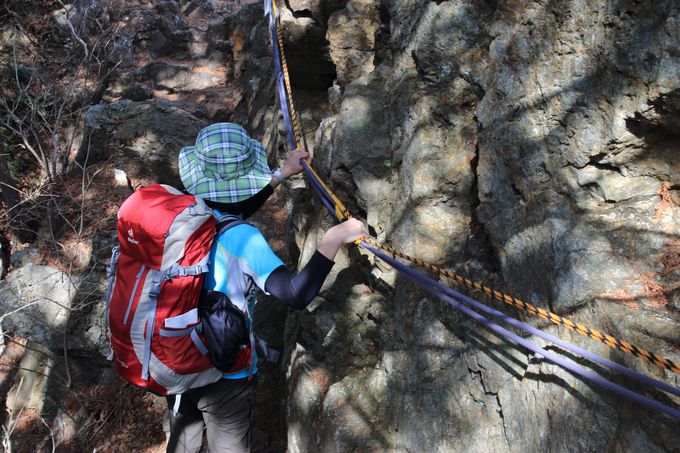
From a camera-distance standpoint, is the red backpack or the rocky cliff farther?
the red backpack

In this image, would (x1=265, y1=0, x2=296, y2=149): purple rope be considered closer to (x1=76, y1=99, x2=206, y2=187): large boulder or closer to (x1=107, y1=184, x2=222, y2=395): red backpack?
(x1=107, y1=184, x2=222, y2=395): red backpack

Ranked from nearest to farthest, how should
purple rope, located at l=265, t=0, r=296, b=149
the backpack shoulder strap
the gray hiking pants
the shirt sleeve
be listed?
the shirt sleeve < the backpack shoulder strap < the gray hiking pants < purple rope, located at l=265, t=0, r=296, b=149

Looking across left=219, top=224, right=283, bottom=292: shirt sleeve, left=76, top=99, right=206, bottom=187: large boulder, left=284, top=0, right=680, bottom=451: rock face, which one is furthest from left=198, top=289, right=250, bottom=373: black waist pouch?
left=76, top=99, right=206, bottom=187: large boulder

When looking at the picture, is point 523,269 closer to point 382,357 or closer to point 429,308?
point 429,308

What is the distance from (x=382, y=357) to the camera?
3.75m

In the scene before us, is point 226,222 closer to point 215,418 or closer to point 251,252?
point 251,252

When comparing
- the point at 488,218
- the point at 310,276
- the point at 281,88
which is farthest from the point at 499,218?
the point at 281,88

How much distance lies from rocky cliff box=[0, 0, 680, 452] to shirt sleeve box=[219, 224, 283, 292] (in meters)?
1.39

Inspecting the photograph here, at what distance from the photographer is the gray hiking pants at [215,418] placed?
308cm

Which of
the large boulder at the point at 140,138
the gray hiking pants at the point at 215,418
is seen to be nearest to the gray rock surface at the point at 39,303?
the large boulder at the point at 140,138

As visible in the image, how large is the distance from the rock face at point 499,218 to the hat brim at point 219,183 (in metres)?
1.32

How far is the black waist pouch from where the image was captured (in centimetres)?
271

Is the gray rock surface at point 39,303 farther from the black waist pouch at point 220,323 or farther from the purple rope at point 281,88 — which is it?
the black waist pouch at point 220,323

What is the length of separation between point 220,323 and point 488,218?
198cm
